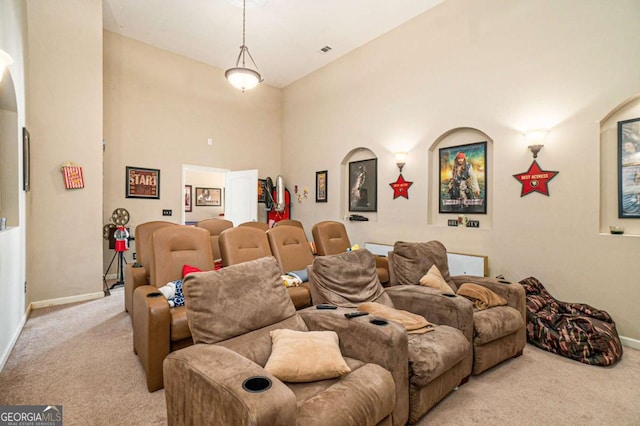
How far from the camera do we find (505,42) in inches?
154

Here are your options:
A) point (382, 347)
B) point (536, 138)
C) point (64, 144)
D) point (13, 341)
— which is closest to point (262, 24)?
point (64, 144)

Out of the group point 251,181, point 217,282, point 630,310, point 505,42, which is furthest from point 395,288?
point 251,181

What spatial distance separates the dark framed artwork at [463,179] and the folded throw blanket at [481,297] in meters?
1.70

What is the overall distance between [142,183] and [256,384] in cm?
562

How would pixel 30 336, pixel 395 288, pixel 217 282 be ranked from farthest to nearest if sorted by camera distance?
pixel 30 336, pixel 395 288, pixel 217 282

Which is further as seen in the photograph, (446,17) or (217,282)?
(446,17)

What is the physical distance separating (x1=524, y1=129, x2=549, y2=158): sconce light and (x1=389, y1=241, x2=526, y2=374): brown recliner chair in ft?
5.39

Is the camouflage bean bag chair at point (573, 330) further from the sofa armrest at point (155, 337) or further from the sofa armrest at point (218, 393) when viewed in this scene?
the sofa armrest at point (155, 337)

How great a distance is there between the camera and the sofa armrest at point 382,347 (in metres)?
1.69

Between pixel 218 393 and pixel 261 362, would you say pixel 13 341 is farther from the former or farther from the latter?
pixel 218 393

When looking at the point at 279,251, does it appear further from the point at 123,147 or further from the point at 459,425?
the point at 123,147

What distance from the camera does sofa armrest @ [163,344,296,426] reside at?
1.06 metres

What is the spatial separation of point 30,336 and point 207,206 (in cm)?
659

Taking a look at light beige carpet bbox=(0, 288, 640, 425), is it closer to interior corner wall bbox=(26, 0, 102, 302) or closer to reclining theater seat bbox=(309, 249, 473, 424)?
reclining theater seat bbox=(309, 249, 473, 424)
